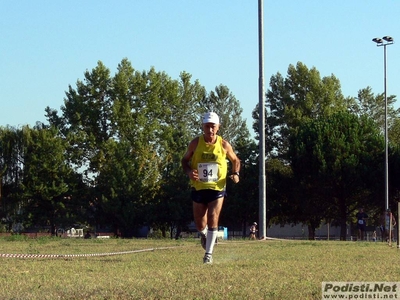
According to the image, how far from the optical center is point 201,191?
40.3ft

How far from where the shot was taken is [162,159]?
81.7 m

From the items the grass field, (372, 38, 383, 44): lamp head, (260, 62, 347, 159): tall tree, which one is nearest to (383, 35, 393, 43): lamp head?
(372, 38, 383, 44): lamp head

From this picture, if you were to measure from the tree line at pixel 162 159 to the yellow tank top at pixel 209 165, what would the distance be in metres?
54.9

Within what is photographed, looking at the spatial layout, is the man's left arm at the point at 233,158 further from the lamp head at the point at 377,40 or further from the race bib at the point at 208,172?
the lamp head at the point at 377,40

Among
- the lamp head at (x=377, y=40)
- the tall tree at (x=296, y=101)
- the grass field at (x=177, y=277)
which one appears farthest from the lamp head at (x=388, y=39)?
the grass field at (x=177, y=277)

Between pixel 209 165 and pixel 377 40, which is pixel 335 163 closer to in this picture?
pixel 377 40

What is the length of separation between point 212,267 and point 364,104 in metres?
86.4

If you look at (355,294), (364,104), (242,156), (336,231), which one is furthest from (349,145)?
(355,294)

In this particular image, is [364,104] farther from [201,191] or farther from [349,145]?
[201,191]

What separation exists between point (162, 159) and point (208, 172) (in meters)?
69.7

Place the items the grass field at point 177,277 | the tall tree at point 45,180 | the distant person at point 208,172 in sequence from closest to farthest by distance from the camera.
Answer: the grass field at point 177,277 < the distant person at point 208,172 < the tall tree at point 45,180

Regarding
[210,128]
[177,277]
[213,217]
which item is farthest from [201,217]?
[177,277]

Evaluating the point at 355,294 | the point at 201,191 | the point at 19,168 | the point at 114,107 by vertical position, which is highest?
the point at 114,107

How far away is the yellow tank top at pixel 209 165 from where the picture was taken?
12.1 metres
